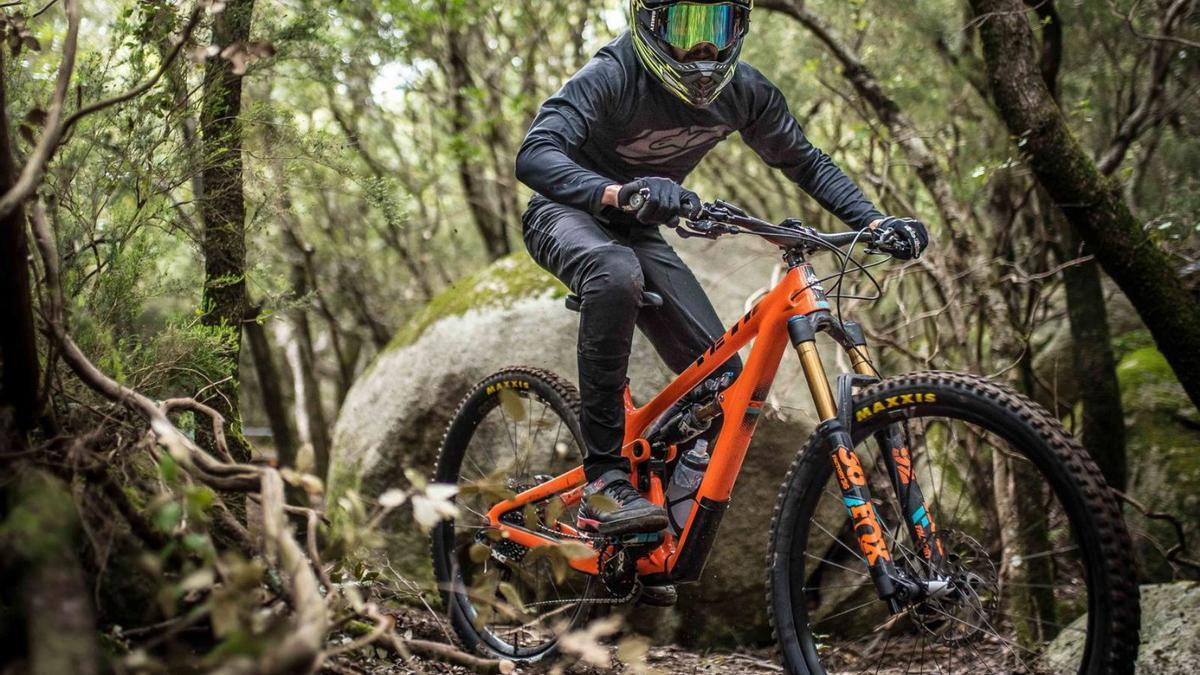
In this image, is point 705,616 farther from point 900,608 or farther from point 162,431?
point 162,431

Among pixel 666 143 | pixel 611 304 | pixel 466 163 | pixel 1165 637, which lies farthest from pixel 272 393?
pixel 1165 637

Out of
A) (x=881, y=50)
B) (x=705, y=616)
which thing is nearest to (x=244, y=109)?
(x=705, y=616)

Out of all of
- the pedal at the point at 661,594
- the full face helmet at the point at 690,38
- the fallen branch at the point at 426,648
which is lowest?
the pedal at the point at 661,594

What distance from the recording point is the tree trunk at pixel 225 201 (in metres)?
3.30

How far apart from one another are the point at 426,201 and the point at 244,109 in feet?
27.5

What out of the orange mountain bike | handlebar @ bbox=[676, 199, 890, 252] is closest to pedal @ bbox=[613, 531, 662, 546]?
the orange mountain bike

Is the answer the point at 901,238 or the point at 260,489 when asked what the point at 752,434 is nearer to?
the point at 901,238

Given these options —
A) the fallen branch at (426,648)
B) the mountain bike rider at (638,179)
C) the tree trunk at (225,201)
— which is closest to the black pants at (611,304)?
the mountain bike rider at (638,179)

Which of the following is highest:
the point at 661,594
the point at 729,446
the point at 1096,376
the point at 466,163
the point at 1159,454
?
the point at 466,163

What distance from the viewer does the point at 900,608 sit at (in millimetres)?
2422

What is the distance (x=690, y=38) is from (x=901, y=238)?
986 mm

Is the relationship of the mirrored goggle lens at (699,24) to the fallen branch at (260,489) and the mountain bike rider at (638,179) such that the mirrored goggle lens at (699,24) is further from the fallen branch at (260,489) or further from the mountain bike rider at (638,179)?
the fallen branch at (260,489)

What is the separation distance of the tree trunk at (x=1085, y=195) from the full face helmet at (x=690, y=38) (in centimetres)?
128

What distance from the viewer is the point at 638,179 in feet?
8.98
